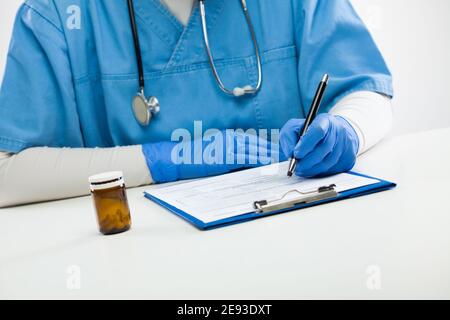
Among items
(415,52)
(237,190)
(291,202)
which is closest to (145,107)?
(237,190)

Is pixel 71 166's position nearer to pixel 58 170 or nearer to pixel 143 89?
pixel 58 170

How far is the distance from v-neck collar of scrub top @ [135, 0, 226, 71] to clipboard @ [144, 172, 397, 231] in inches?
18.8

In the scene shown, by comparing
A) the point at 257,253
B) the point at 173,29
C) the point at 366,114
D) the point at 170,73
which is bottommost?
the point at 257,253

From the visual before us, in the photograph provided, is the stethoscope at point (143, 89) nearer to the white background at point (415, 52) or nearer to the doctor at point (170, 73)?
the doctor at point (170, 73)

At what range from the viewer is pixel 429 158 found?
94 centimetres

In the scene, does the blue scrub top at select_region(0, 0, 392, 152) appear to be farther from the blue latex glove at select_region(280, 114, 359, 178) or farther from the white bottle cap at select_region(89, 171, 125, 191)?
the white bottle cap at select_region(89, 171, 125, 191)

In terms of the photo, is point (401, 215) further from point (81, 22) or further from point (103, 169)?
point (81, 22)

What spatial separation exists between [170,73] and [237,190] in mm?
444

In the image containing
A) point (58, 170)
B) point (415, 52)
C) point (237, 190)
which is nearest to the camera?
point (237, 190)

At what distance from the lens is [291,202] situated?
712 millimetres

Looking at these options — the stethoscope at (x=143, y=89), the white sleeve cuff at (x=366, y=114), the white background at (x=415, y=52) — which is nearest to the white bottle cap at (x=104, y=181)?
the stethoscope at (x=143, y=89)

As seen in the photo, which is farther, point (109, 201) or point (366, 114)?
point (366, 114)

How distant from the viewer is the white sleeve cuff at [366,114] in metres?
1.02

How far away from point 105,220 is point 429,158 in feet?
2.01
